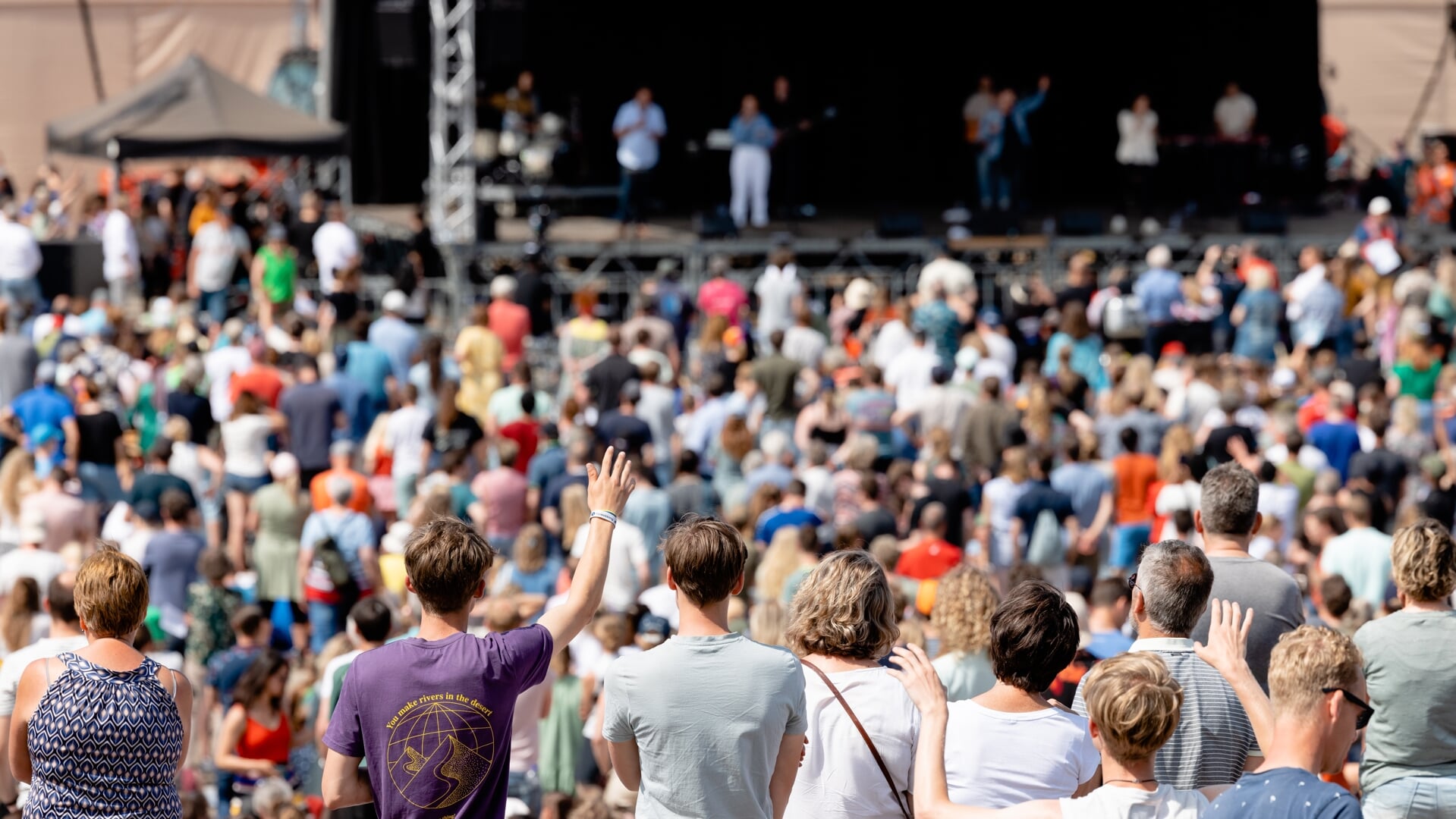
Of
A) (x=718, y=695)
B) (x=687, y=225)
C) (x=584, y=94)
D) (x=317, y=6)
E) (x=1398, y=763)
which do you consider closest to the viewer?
(x=718, y=695)

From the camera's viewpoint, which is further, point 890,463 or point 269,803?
point 890,463

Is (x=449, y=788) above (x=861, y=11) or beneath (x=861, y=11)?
beneath

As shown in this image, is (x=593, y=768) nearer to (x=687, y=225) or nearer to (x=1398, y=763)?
(x=1398, y=763)

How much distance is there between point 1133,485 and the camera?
9.48m

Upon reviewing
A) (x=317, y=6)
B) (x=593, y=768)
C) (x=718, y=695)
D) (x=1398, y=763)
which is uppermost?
(x=317, y=6)

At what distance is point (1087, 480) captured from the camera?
30.9 ft

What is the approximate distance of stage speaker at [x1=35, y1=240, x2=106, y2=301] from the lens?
15984mm

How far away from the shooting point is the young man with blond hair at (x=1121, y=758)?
3160mm

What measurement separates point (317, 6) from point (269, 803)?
1810 centimetres

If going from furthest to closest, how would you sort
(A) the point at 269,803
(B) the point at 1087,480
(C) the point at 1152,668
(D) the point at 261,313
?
(D) the point at 261,313, (B) the point at 1087,480, (A) the point at 269,803, (C) the point at 1152,668

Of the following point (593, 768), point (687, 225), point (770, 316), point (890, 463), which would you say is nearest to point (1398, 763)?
point (593, 768)

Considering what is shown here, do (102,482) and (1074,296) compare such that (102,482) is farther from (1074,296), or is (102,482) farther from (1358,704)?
(1358,704)

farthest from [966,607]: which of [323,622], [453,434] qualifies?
[453,434]

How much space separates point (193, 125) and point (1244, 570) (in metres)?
12.8
